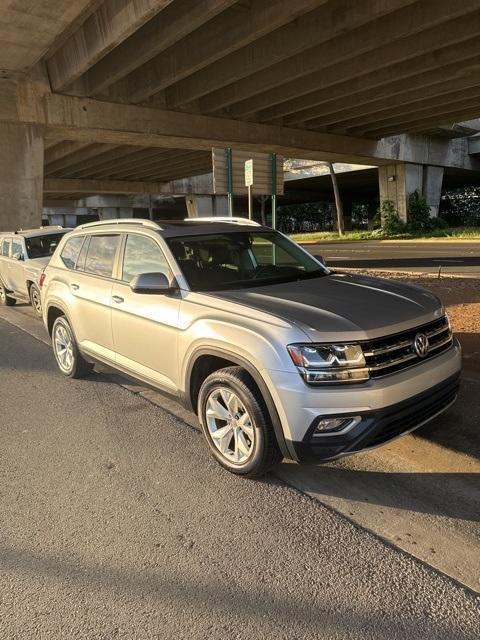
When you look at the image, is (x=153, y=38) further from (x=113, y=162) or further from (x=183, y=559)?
(x=113, y=162)

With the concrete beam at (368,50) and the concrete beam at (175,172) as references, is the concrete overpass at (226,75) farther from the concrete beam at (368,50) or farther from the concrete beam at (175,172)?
the concrete beam at (175,172)

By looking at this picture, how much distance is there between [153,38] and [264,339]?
13509mm

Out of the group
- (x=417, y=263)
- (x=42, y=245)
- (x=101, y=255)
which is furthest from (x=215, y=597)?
(x=417, y=263)

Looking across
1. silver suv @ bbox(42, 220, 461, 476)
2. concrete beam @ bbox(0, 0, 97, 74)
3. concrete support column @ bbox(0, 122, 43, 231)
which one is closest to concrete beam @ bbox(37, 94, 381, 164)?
concrete support column @ bbox(0, 122, 43, 231)

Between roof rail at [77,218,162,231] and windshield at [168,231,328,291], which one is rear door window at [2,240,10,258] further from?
windshield at [168,231,328,291]

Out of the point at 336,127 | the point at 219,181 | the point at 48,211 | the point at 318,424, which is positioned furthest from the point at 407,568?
the point at 48,211

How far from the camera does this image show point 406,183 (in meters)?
32.4

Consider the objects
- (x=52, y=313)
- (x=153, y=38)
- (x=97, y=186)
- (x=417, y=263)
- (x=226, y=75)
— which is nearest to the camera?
(x=52, y=313)

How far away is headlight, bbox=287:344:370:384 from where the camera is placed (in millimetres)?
3162

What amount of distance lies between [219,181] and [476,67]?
10.9 meters

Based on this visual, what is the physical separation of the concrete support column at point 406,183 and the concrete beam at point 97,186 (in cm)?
2150

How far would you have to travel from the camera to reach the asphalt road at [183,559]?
2.35 metres

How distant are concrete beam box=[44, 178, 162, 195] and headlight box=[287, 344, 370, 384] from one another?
44.9 metres

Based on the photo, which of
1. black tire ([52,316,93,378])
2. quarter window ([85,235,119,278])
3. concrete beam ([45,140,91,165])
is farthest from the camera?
concrete beam ([45,140,91,165])
